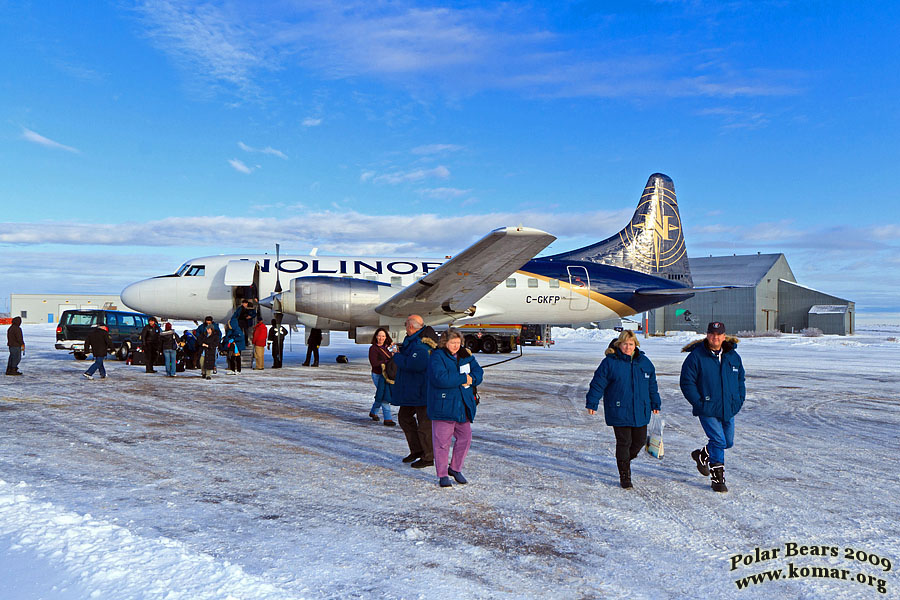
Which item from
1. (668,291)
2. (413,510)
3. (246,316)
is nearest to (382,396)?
(413,510)

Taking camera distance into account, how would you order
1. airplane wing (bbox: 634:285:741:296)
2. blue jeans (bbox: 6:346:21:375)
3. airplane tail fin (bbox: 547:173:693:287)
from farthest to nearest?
1. airplane tail fin (bbox: 547:173:693:287)
2. airplane wing (bbox: 634:285:741:296)
3. blue jeans (bbox: 6:346:21:375)

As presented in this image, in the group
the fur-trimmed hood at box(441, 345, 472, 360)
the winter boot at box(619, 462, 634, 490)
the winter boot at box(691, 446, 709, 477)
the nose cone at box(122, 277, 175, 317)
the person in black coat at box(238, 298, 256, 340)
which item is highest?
the nose cone at box(122, 277, 175, 317)

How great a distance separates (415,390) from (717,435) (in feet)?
10.4

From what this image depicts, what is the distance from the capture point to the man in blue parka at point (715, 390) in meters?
6.07

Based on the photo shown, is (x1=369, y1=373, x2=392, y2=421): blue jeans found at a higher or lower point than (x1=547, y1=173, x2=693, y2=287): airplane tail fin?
lower

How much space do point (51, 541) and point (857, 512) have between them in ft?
22.0

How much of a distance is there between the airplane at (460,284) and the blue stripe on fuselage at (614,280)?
1.7 inches

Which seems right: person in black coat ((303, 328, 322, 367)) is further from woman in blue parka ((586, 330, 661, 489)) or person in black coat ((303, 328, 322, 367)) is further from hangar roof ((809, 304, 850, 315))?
hangar roof ((809, 304, 850, 315))

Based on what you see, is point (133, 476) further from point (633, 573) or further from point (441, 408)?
point (633, 573)

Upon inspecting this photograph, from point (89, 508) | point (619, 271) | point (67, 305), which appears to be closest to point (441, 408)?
point (89, 508)

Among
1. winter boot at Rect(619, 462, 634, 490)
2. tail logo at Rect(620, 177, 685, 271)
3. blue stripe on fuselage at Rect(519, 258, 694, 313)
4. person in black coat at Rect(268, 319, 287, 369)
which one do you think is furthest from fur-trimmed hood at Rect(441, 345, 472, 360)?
tail logo at Rect(620, 177, 685, 271)

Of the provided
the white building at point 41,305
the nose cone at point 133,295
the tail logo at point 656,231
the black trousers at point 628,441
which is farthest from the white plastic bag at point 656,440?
the white building at point 41,305

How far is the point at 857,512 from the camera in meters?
5.52

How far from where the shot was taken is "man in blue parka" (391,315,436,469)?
6.77 m
